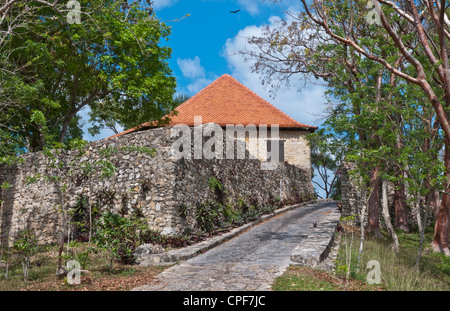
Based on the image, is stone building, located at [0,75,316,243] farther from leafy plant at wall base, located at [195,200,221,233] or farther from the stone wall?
leafy plant at wall base, located at [195,200,221,233]

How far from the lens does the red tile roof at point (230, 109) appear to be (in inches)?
906

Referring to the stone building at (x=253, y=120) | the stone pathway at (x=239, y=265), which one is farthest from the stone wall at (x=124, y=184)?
the stone building at (x=253, y=120)

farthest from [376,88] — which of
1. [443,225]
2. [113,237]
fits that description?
[113,237]

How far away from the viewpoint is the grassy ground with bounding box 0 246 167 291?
21.1 ft

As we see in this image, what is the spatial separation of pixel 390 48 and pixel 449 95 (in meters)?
2.41

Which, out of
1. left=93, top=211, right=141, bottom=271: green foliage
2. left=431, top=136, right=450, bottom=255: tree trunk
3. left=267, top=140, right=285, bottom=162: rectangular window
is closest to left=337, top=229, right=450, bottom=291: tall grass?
left=431, top=136, right=450, bottom=255: tree trunk

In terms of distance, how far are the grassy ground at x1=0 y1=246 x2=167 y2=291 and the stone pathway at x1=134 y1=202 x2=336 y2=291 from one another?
0.41 m

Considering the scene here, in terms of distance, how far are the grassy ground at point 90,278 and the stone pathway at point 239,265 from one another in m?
0.41

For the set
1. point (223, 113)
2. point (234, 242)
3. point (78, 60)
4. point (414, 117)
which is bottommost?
point (234, 242)

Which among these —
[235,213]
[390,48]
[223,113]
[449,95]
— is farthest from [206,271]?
[223,113]

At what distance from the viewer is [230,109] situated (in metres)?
24.0

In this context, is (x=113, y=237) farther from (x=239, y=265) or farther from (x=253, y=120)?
(x=253, y=120)

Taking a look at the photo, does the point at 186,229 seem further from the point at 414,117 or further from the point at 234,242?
the point at 414,117
